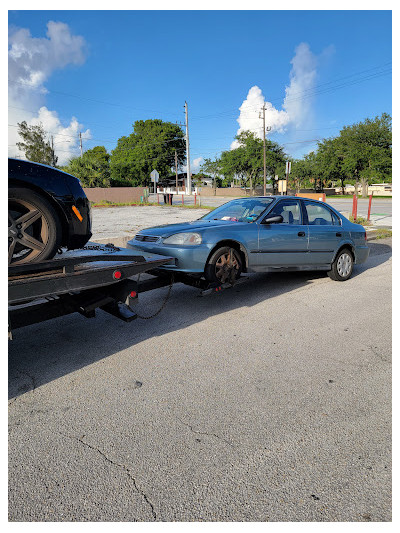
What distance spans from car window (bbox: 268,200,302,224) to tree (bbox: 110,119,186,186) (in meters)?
73.9

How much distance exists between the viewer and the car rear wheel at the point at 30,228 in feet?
9.21

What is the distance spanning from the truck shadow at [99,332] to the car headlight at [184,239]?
955mm

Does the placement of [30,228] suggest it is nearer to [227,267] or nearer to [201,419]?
[201,419]

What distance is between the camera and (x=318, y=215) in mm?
6441

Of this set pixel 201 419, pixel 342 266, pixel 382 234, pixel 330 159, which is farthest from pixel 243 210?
pixel 330 159

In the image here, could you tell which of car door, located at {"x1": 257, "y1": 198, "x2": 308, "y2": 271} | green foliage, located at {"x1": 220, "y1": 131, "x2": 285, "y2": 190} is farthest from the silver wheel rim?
green foliage, located at {"x1": 220, "y1": 131, "x2": 285, "y2": 190}

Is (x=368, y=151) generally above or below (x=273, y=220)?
above

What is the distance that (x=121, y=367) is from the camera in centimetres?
341

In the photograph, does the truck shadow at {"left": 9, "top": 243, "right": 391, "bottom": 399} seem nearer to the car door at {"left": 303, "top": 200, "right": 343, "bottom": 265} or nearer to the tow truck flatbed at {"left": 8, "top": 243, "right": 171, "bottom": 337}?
the tow truck flatbed at {"left": 8, "top": 243, "right": 171, "bottom": 337}

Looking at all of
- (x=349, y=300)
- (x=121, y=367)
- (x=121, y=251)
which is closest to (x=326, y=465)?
(x=121, y=367)

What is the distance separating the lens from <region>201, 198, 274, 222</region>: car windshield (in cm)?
569

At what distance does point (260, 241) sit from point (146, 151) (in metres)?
77.9

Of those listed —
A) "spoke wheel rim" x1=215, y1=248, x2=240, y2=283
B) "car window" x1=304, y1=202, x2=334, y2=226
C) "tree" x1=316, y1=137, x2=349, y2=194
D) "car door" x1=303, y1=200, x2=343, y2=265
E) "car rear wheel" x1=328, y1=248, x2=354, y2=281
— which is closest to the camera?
"spoke wheel rim" x1=215, y1=248, x2=240, y2=283

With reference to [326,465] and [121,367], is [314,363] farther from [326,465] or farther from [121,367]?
[121,367]
